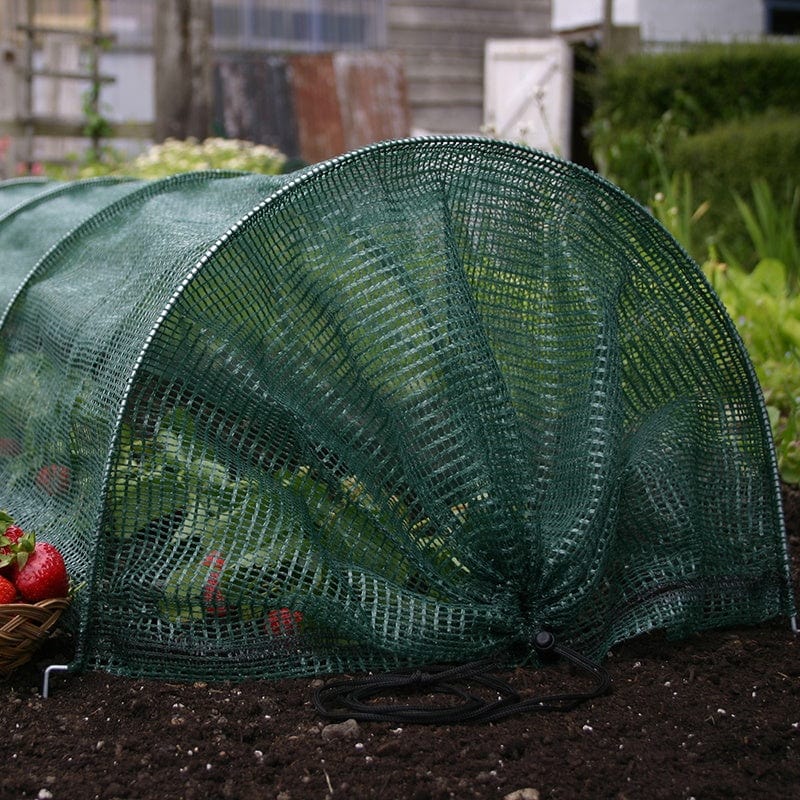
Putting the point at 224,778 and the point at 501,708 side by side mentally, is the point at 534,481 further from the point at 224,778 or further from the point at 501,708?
the point at 224,778

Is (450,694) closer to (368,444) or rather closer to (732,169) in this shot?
(368,444)

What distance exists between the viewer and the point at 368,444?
101 inches

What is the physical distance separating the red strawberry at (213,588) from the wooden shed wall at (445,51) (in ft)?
30.7

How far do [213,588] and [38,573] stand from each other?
15.8 inches

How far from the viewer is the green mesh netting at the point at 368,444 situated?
100 inches

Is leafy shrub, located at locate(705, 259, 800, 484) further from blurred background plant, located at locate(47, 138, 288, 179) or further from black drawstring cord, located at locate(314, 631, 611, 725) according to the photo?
blurred background plant, located at locate(47, 138, 288, 179)

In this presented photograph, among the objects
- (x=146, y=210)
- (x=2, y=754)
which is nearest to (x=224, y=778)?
(x=2, y=754)

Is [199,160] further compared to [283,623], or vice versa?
[199,160]

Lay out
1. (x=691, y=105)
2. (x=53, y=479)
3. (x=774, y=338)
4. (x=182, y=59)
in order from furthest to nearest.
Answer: (x=691, y=105)
(x=182, y=59)
(x=774, y=338)
(x=53, y=479)

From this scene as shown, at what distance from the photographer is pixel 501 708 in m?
2.38

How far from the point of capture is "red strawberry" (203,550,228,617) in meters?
2.53

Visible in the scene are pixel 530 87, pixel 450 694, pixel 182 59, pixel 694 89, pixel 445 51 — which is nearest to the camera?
pixel 450 694

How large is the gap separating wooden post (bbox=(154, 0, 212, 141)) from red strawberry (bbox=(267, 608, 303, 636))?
624 cm

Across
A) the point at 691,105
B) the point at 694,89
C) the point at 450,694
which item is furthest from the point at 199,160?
the point at 450,694
